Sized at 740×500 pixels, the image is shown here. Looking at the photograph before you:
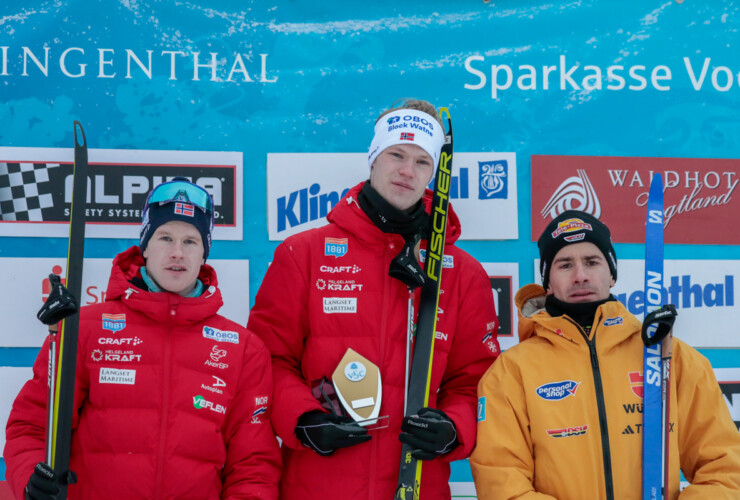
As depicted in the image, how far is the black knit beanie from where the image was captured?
2.53 m

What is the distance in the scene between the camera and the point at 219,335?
234 centimetres

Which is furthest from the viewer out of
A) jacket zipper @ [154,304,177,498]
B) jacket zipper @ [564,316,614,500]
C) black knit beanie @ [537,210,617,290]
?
black knit beanie @ [537,210,617,290]

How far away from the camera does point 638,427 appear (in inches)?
90.3

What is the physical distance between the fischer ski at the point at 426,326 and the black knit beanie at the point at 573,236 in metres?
0.39

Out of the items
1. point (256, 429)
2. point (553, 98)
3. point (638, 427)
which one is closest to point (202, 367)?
point (256, 429)

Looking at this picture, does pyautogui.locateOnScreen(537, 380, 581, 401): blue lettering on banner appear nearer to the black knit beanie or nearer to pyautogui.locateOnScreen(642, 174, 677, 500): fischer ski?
pyautogui.locateOnScreen(642, 174, 677, 500): fischer ski

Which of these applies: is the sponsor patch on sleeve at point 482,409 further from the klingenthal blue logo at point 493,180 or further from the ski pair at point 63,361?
the klingenthal blue logo at point 493,180

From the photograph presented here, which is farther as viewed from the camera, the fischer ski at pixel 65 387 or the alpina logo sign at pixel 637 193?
the alpina logo sign at pixel 637 193

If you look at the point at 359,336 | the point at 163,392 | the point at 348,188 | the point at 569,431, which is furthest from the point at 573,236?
the point at 163,392

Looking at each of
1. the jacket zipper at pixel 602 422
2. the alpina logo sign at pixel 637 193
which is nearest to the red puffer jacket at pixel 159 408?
the jacket zipper at pixel 602 422

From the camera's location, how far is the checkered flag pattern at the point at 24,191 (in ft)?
11.2

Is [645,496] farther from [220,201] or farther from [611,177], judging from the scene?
[220,201]

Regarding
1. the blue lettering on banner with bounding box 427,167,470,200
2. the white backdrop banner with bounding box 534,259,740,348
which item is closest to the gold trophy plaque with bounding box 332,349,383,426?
the blue lettering on banner with bounding box 427,167,470,200

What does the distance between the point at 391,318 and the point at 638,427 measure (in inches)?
34.5
